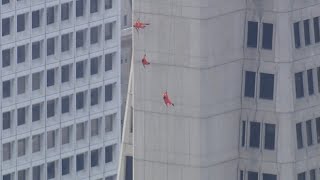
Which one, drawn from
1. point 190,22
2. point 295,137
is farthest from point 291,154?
point 190,22

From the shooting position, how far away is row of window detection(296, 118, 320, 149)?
101m

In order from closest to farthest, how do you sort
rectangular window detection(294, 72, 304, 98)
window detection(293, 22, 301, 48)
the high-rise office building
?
the high-rise office building → window detection(293, 22, 301, 48) → rectangular window detection(294, 72, 304, 98)

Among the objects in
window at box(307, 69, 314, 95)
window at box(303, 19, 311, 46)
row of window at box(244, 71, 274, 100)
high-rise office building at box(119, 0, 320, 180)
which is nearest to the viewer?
high-rise office building at box(119, 0, 320, 180)

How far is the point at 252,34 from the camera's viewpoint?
333ft

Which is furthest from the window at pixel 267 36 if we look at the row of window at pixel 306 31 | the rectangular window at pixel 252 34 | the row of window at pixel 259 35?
the row of window at pixel 306 31

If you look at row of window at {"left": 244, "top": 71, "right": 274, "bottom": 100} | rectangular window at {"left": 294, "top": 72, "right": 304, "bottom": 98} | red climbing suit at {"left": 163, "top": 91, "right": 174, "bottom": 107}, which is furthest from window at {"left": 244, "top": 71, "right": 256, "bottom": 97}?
red climbing suit at {"left": 163, "top": 91, "right": 174, "bottom": 107}

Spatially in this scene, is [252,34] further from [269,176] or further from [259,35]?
[269,176]

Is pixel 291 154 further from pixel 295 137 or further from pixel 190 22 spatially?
pixel 190 22

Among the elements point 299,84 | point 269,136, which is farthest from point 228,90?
point 299,84

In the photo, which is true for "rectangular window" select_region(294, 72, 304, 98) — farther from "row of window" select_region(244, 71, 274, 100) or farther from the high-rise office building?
"row of window" select_region(244, 71, 274, 100)

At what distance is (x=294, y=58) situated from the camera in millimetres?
100688

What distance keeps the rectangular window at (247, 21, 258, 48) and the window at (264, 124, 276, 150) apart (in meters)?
Result: 3.39

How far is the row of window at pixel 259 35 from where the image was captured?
331 feet

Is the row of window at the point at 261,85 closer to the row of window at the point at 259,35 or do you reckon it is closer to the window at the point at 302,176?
the row of window at the point at 259,35
